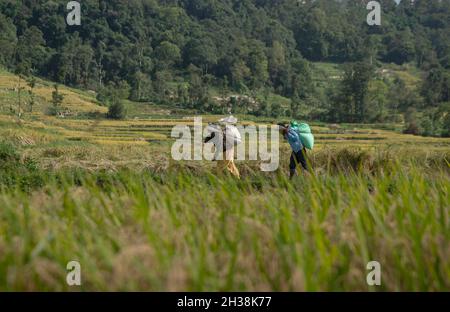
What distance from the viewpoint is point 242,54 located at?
68062 millimetres

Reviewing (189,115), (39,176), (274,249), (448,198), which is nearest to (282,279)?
(274,249)

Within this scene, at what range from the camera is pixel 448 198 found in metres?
4.21

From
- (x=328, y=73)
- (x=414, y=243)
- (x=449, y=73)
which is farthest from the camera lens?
(x=328, y=73)

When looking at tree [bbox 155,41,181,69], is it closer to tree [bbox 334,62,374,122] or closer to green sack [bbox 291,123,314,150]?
tree [bbox 334,62,374,122]

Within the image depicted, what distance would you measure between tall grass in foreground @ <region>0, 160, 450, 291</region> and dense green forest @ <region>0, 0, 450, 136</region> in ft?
114

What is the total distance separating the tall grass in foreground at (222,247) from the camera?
9.28ft

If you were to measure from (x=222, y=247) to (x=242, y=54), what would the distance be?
216 ft

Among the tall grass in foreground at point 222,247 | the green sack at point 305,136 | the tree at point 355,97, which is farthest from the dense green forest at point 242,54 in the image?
the tall grass in foreground at point 222,247

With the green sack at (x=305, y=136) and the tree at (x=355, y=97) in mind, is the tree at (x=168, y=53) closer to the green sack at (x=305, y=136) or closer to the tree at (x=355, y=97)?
the tree at (x=355, y=97)

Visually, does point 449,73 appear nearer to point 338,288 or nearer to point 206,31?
point 206,31

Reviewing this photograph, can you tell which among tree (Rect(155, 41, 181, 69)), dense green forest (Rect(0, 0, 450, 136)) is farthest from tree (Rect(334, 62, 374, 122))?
tree (Rect(155, 41, 181, 69))

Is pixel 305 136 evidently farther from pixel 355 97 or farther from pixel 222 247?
pixel 355 97

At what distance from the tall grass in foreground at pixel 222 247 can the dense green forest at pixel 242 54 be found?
114ft

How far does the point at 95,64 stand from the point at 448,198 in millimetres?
57788
